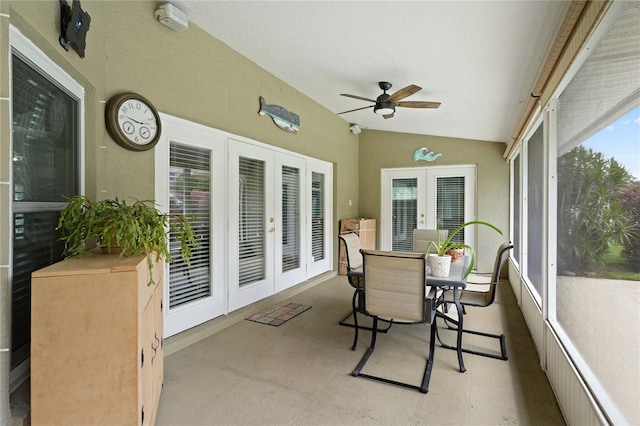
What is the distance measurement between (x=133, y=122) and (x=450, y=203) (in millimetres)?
5454

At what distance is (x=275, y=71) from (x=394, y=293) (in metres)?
3.13

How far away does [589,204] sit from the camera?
1773 millimetres

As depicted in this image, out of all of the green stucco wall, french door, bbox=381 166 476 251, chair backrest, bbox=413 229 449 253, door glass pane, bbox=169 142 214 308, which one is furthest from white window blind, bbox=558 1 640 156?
french door, bbox=381 166 476 251

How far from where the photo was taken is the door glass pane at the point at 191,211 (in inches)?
118

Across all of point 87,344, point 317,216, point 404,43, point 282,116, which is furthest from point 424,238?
point 87,344

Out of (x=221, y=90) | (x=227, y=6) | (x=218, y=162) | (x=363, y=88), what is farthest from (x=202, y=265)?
(x=363, y=88)

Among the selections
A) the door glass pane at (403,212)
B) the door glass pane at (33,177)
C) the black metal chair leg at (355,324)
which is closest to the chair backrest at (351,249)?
the black metal chair leg at (355,324)

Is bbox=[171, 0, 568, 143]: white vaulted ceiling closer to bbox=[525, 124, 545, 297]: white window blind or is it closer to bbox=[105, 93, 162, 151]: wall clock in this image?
bbox=[525, 124, 545, 297]: white window blind

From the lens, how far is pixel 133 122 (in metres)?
2.53

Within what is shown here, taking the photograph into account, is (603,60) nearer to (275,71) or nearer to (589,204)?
(589,204)

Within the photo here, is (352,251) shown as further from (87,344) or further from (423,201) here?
(423,201)

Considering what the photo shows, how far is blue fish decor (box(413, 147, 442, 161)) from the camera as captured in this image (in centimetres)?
631

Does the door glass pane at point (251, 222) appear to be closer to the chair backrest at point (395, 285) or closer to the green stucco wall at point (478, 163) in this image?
the chair backrest at point (395, 285)

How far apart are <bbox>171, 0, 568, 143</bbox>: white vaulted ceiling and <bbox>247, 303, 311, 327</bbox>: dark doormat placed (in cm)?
287
